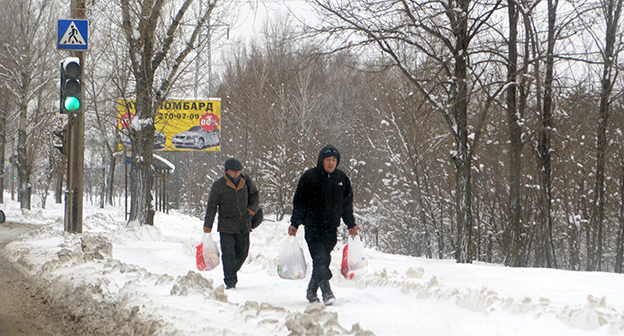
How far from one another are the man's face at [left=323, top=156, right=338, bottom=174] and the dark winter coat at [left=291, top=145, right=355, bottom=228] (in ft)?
0.19

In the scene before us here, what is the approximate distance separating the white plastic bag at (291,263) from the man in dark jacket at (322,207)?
1.23 feet

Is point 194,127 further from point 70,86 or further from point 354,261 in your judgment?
point 354,261

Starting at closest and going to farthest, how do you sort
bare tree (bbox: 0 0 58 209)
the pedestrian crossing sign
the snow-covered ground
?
the snow-covered ground → the pedestrian crossing sign → bare tree (bbox: 0 0 58 209)

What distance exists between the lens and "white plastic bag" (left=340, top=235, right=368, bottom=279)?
264 inches

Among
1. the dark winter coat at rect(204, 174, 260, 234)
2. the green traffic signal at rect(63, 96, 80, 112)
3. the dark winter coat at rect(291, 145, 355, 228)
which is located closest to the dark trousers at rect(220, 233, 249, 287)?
the dark winter coat at rect(204, 174, 260, 234)

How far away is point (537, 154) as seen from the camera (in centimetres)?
1709

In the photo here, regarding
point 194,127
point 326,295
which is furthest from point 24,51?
point 326,295

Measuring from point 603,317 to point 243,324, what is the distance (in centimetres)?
274

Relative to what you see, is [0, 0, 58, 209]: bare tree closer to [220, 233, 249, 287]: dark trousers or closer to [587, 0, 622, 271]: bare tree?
[587, 0, 622, 271]: bare tree

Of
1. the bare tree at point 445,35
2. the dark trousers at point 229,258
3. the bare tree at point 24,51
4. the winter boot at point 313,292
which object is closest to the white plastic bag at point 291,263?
the winter boot at point 313,292

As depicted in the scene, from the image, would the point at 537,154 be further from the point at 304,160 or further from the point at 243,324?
the point at 243,324

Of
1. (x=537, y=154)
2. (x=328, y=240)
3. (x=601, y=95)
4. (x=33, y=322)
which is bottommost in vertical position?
(x=33, y=322)

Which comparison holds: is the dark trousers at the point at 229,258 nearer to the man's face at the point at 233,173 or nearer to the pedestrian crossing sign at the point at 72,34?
the man's face at the point at 233,173

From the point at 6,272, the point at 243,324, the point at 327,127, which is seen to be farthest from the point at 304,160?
the point at 243,324
